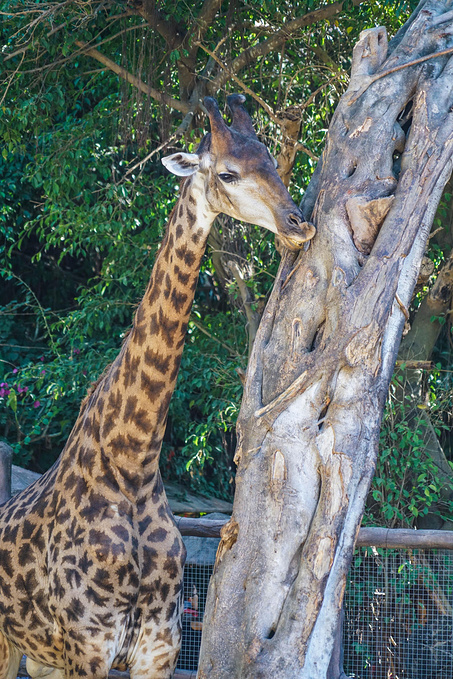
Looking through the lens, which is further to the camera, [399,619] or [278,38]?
[278,38]

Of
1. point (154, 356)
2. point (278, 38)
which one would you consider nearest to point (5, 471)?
point (154, 356)

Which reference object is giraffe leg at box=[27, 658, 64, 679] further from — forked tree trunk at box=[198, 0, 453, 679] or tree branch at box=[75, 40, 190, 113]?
tree branch at box=[75, 40, 190, 113]

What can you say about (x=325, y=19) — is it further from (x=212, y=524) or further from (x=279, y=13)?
(x=212, y=524)

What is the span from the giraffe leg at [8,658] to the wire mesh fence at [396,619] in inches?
52.0

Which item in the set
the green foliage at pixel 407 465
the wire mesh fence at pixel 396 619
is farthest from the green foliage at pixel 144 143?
the wire mesh fence at pixel 396 619

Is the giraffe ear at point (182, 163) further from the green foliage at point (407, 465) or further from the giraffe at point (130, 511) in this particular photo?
the green foliage at point (407, 465)

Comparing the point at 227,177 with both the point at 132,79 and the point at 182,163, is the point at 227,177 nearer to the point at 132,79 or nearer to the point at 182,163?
the point at 182,163

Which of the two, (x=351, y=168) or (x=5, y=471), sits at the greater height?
(x=351, y=168)

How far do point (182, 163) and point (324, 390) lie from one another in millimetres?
823

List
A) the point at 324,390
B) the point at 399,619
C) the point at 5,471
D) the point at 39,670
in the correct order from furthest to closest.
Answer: the point at 399,619, the point at 5,471, the point at 39,670, the point at 324,390

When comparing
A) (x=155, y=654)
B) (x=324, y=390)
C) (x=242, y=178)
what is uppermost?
(x=242, y=178)

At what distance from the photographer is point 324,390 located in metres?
1.99

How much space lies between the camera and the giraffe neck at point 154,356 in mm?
2312

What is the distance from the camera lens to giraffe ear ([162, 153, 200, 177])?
7.52 feet
